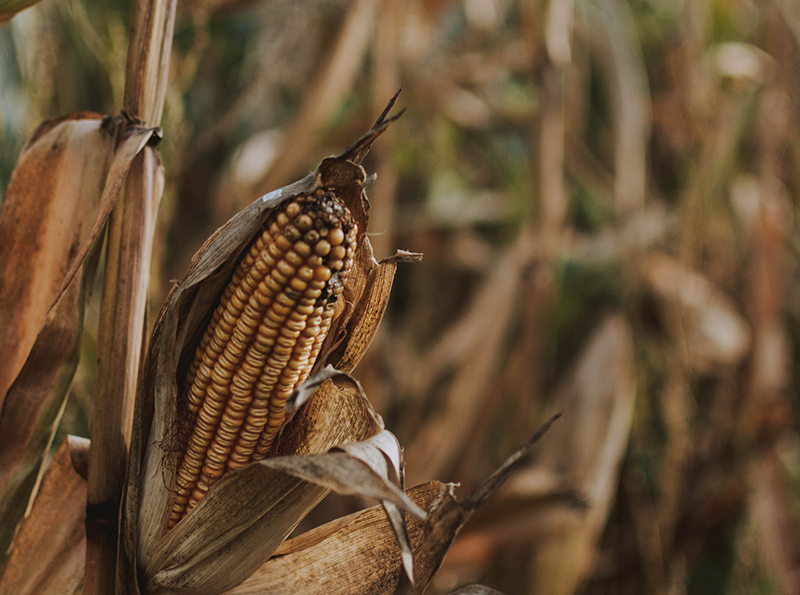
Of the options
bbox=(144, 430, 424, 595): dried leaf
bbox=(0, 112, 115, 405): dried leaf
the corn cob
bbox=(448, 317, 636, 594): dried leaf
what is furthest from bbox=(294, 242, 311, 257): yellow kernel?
bbox=(448, 317, 636, 594): dried leaf

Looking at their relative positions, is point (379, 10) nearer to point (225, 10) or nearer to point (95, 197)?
point (225, 10)

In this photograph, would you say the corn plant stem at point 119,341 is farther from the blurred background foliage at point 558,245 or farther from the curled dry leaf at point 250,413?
the blurred background foliage at point 558,245

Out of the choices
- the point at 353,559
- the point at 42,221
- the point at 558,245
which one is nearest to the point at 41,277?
the point at 42,221

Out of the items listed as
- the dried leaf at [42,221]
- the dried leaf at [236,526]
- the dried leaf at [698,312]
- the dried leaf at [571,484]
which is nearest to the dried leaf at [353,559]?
the dried leaf at [236,526]

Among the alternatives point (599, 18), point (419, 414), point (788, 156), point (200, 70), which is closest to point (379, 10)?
point (599, 18)

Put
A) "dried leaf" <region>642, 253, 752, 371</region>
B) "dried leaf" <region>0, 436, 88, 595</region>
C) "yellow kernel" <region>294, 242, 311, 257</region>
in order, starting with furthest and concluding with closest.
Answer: "dried leaf" <region>642, 253, 752, 371</region>
"dried leaf" <region>0, 436, 88, 595</region>
"yellow kernel" <region>294, 242, 311, 257</region>

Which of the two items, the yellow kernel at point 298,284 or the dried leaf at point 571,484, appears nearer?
the yellow kernel at point 298,284

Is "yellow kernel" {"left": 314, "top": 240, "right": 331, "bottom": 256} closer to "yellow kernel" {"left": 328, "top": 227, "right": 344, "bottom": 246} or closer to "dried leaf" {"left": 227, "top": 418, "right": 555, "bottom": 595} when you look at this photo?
"yellow kernel" {"left": 328, "top": 227, "right": 344, "bottom": 246}
